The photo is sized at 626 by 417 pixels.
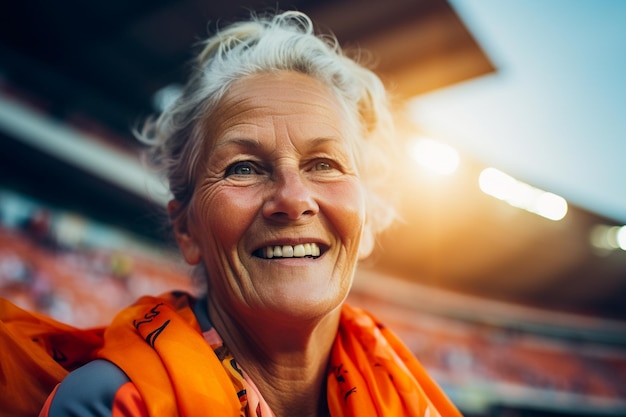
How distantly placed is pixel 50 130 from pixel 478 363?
9.95 metres

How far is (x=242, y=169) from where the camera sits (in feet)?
4.08

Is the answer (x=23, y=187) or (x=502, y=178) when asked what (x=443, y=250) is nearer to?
(x=502, y=178)

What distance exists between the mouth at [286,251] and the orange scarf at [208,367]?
241mm

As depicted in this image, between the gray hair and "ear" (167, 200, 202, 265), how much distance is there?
0.07ft

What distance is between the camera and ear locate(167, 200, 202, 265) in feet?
4.56

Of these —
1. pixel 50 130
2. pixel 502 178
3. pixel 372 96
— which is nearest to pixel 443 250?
pixel 502 178

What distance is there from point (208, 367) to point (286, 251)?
1.02ft

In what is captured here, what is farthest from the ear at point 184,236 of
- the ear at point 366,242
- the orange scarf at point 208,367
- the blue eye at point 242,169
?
the ear at point 366,242

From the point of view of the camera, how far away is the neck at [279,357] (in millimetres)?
1214

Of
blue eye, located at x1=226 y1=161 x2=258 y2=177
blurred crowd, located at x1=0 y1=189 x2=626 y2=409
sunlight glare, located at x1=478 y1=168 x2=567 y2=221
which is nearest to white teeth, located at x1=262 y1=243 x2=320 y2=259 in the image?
blue eye, located at x1=226 y1=161 x2=258 y2=177

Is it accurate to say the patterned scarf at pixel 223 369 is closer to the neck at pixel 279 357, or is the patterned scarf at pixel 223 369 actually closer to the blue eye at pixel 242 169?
the neck at pixel 279 357

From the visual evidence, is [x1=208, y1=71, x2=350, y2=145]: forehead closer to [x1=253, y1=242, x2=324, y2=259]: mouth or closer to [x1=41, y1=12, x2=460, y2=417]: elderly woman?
[x1=41, y1=12, x2=460, y2=417]: elderly woman

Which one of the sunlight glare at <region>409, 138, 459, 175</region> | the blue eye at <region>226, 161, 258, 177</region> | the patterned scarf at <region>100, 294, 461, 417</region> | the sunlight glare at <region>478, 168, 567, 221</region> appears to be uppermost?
the sunlight glare at <region>478, 168, 567, 221</region>

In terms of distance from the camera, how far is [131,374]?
94cm
